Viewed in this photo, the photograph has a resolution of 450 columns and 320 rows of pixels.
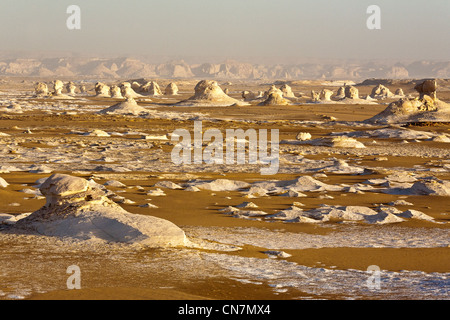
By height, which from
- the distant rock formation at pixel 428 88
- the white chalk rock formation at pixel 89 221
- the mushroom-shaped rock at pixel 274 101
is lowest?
the mushroom-shaped rock at pixel 274 101

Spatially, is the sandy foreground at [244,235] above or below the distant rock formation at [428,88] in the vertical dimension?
below

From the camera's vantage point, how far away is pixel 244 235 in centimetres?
890

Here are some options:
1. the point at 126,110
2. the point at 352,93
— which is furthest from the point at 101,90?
the point at 126,110

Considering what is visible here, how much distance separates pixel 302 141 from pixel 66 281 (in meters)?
17.9

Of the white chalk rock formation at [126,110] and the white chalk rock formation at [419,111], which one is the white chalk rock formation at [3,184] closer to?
the white chalk rock formation at [419,111]

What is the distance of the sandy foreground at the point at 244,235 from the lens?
20.9 feet

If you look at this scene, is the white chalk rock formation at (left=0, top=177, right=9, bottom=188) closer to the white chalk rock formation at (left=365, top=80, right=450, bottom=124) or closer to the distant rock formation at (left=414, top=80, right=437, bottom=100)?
the white chalk rock formation at (left=365, top=80, right=450, bottom=124)

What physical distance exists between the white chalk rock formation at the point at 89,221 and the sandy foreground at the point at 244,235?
180 mm

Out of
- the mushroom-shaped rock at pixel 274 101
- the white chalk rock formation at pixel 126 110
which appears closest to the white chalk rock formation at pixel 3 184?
the white chalk rock formation at pixel 126 110

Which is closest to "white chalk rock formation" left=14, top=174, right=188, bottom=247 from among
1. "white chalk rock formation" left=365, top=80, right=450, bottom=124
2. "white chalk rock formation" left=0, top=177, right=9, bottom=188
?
"white chalk rock formation" left=0, top=177, right=9, bottom=188

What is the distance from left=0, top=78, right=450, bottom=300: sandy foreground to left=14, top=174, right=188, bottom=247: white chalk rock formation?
0.18m

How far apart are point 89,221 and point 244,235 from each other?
2089 millimetres

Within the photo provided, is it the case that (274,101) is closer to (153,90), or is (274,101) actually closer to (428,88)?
(428,88)
